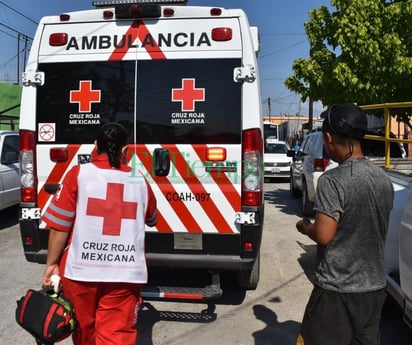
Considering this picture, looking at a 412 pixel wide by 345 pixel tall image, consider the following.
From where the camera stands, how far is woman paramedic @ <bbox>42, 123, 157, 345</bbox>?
268 cm

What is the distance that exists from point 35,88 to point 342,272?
325cm

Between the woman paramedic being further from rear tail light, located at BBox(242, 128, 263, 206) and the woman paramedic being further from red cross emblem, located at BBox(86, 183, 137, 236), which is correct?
rear tail light, located at BBox(242, 128, 263, 206)

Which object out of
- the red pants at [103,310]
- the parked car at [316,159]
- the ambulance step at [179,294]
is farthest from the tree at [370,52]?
the red pants at [103,310]

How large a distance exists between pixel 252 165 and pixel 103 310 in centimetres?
184

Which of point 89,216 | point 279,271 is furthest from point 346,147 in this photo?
point 279,271

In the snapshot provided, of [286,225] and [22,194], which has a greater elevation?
[22,194]

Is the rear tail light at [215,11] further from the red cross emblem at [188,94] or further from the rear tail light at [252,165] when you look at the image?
the rear tail light at [252,165]

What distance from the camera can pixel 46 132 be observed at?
13.7ft

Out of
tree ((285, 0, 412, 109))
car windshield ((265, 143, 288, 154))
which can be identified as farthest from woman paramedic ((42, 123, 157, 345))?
car windshield ((265, 143, 288, 154))

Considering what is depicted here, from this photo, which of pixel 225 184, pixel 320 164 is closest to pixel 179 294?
pixel 225 184

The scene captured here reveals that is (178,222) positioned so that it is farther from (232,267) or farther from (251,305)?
(251,305)

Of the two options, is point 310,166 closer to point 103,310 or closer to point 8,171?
point 8,171

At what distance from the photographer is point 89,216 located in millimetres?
2674

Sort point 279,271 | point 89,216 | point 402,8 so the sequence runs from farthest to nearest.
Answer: point 402,8, point 279,271, point 89,216
